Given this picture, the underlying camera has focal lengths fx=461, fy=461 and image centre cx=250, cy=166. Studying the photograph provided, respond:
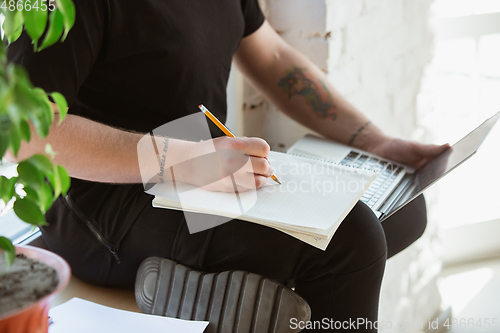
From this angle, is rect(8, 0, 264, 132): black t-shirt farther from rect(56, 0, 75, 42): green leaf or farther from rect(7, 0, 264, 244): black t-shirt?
rect(56, 0, 75, 42): green leaf

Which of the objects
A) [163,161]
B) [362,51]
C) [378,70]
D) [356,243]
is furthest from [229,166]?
[378,70]

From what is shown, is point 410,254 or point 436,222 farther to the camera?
point 436,222

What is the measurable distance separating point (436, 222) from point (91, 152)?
1430 millimetres

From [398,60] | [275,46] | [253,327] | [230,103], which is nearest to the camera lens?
[253,327]

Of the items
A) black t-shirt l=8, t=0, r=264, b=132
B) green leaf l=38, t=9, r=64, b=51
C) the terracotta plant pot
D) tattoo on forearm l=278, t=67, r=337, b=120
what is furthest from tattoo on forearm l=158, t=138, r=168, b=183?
tattoo on forearm l=278, t=67, r=337, b=120

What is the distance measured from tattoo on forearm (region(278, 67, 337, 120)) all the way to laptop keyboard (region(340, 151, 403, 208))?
0.42ft

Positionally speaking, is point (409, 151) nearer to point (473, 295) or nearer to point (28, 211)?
point (28, 211)

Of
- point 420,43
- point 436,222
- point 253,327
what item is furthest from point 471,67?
point 253,327

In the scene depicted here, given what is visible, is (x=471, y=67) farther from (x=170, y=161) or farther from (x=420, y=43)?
(x=170, y=161)

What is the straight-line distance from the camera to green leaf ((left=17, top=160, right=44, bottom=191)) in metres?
0.35

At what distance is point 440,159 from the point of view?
3.13 feet

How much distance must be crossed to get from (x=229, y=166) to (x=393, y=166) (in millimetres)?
460

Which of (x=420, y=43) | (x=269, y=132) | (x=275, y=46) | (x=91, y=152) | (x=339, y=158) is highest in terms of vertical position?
(x=420, y=43)

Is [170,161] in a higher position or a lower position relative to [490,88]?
lower
